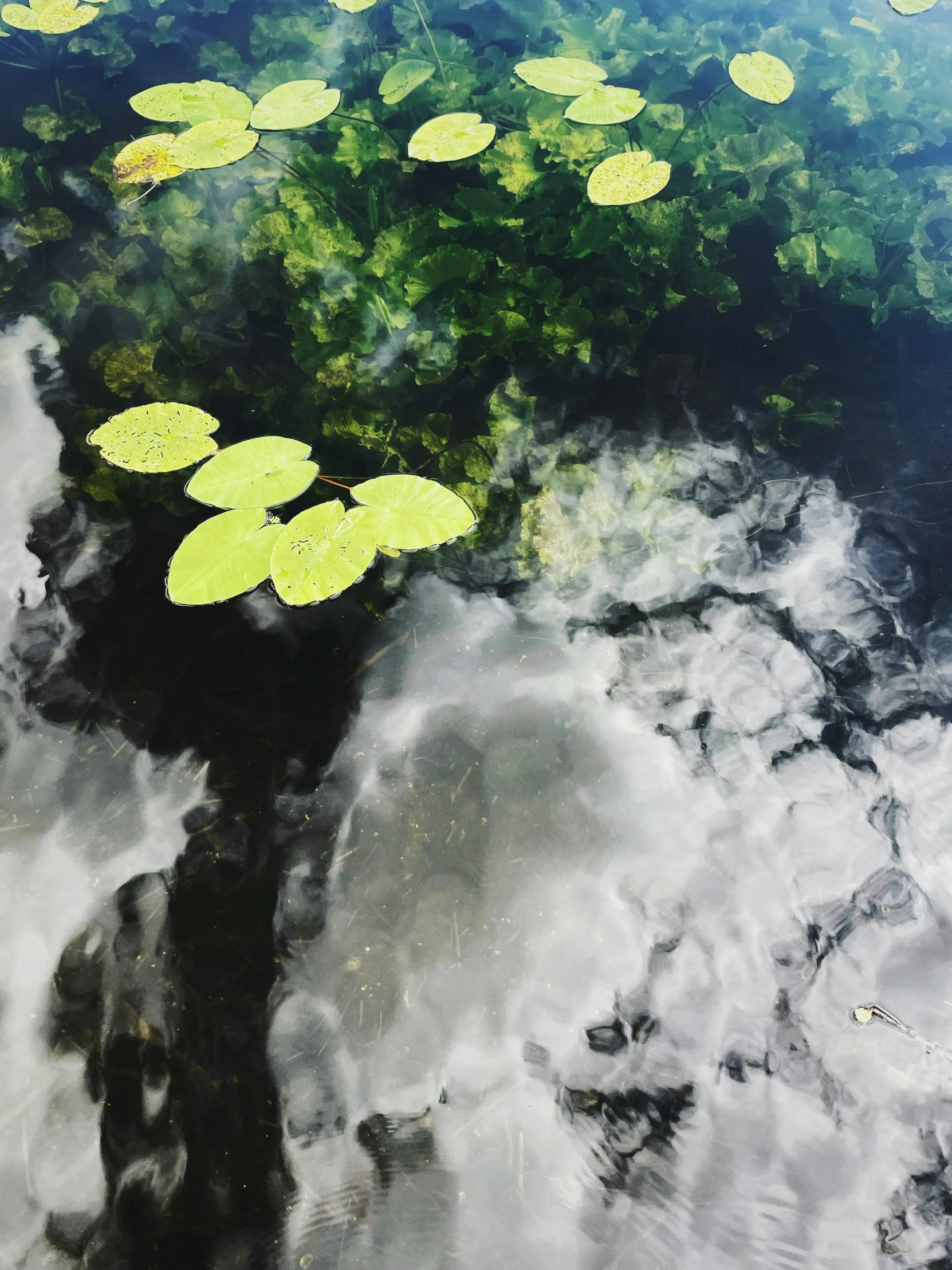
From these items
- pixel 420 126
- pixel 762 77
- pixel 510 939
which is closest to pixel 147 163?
pixel 420 126

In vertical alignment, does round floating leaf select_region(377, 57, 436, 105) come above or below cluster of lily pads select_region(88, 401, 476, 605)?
above

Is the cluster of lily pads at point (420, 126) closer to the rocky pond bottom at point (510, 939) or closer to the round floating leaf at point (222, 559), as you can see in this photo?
the rocky pond bottom at point (510, 939)

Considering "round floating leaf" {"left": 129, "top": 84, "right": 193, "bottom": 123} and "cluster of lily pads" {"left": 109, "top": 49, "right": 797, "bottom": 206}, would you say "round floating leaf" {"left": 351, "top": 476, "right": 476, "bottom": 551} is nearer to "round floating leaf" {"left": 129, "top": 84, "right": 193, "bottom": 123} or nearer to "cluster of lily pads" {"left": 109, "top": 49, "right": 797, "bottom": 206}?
"cluster of lily pads" {"left": 109, "top": 49, "right": 797, "bottom": 206}

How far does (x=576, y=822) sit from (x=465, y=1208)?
63 centimetres

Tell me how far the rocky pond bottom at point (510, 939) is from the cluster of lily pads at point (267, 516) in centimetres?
10

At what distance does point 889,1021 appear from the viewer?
1285mm

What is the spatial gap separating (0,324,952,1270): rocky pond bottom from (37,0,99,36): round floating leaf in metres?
2.60

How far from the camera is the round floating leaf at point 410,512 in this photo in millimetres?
1655

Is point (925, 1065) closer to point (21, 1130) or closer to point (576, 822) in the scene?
point (576, 822)

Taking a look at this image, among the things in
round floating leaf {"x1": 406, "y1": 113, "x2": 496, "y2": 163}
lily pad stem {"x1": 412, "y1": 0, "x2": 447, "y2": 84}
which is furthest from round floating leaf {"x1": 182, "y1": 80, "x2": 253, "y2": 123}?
lily pad stem {"x1": 412, "y1": 0, "x2": 447, "y2": 84}

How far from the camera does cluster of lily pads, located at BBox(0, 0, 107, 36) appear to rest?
9.87 ft

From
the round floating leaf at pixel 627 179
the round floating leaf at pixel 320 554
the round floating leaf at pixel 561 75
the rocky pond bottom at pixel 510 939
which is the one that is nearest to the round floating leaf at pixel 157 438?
the rocky pond bottom at pixel 510 939

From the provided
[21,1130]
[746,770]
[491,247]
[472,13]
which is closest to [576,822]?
[746,770]

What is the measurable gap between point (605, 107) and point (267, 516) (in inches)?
82.5
